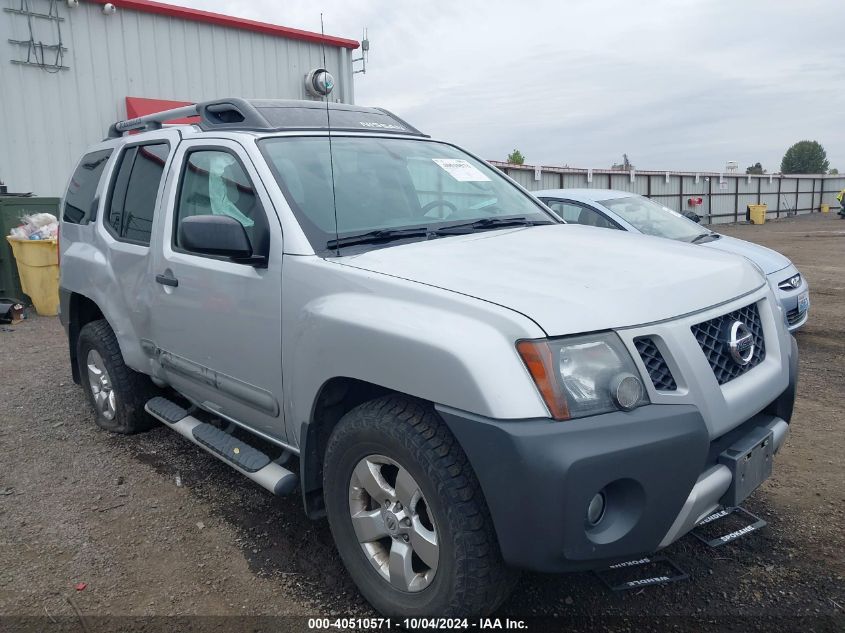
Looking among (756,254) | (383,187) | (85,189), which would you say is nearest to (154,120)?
(85,189)

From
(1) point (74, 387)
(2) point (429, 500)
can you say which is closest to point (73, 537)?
(2) point (429, 500)

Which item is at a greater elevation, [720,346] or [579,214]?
[579,214]

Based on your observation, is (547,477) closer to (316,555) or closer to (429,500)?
(429,500)

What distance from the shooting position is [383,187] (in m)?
3.15

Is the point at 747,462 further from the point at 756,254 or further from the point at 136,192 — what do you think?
the point at 756,254

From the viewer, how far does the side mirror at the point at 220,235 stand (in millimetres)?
2719

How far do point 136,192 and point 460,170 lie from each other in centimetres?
188

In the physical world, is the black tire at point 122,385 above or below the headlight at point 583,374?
below

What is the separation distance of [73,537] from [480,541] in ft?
7.20

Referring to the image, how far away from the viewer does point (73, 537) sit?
10.6ft

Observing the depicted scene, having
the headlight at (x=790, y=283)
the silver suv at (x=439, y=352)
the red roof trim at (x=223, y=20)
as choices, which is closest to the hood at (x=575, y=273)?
the silver suv at (x=439, y=352)

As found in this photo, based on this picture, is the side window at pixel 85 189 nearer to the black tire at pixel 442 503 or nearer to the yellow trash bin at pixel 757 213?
the black tire at pixel 442 503

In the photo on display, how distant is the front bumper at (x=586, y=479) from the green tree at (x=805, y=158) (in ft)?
314

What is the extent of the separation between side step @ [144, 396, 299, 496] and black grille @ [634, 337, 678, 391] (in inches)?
59.3
